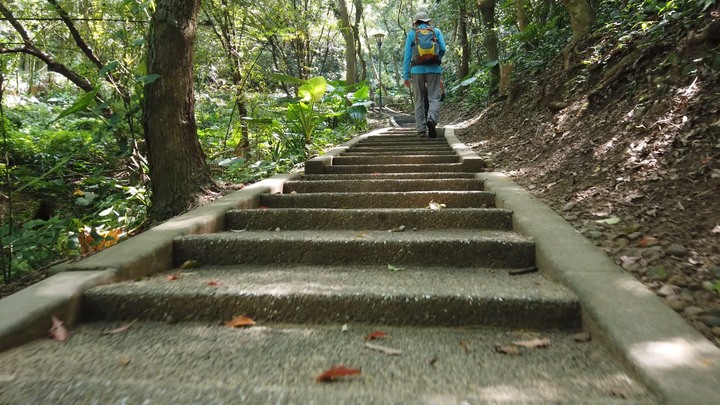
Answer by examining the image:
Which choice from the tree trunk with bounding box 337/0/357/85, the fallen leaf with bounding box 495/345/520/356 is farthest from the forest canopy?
the fallen leaf with bounding box 495/345/520/356

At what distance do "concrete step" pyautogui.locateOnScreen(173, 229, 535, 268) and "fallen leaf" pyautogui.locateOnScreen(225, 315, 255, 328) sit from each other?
2.19ft

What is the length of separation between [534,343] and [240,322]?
124cm

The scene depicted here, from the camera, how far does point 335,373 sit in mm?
1417

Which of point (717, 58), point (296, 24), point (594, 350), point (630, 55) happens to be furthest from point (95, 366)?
point (296, 24)

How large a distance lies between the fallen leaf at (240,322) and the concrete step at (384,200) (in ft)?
5.74

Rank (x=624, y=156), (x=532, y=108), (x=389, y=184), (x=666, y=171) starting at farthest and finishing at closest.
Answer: (x=532, y=108)
(x=389, y=184)
(x=624, y=156)
(x=666, y=171)

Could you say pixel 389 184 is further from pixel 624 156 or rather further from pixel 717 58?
pixel 717 58

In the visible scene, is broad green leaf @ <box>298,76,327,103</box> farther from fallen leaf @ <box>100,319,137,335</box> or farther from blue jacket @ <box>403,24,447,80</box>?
fallen leaf @ <box>100,319,137,335</box>

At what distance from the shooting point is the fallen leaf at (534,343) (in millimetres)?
1626

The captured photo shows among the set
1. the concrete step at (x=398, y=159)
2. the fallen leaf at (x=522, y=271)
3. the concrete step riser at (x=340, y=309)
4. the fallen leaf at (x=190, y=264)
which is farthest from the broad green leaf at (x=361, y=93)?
the concrete step riser at (x=340, y=309)

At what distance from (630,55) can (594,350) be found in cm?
360

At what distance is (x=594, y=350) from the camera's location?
1.55 meters

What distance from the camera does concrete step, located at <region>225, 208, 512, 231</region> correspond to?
2.89 meters

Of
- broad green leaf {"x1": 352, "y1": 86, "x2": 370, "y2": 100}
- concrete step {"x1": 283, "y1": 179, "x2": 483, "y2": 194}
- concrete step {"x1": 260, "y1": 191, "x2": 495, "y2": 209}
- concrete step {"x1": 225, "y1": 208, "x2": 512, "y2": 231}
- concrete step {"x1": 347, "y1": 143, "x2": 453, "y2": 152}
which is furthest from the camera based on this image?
broad green leaf {"x1": 352, "y1": 86, "x2": 370, "y2": 100}
